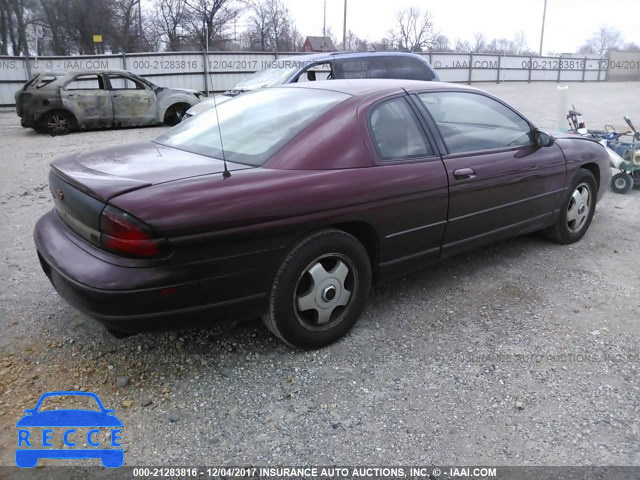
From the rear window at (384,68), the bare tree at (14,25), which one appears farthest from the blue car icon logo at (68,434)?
the bare tree at (14,25)

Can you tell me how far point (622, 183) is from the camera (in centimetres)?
660

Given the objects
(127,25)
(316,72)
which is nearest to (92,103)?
(316,72)

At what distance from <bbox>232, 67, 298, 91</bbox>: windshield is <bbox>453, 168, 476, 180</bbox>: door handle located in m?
6.11

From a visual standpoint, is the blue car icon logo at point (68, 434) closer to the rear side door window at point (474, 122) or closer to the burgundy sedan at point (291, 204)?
the burgundy sedan at point (291, 204)

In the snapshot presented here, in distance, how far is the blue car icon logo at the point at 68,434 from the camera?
2242 millimetres

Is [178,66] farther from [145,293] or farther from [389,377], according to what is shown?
[389,377]

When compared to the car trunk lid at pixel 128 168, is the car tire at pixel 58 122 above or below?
below

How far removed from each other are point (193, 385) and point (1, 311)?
5.39 feet

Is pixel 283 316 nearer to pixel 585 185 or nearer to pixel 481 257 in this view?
pixel 481 257

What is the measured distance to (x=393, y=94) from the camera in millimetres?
3443

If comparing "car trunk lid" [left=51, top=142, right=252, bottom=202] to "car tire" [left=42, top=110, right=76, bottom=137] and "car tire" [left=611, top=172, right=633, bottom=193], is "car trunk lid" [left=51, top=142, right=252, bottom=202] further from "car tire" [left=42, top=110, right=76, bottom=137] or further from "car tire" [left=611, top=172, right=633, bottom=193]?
"car tire" [left=42, top=110, right=76, bottom=137]

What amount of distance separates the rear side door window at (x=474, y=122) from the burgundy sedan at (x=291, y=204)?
12 millimetres

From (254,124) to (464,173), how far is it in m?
1.42

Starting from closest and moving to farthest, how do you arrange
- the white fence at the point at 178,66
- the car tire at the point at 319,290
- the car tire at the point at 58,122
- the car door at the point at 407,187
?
the car tire at the point at 319,290, the car door at the point at 407,187, the car tire at the point at 58,122, the white fence at the point at 178,66
